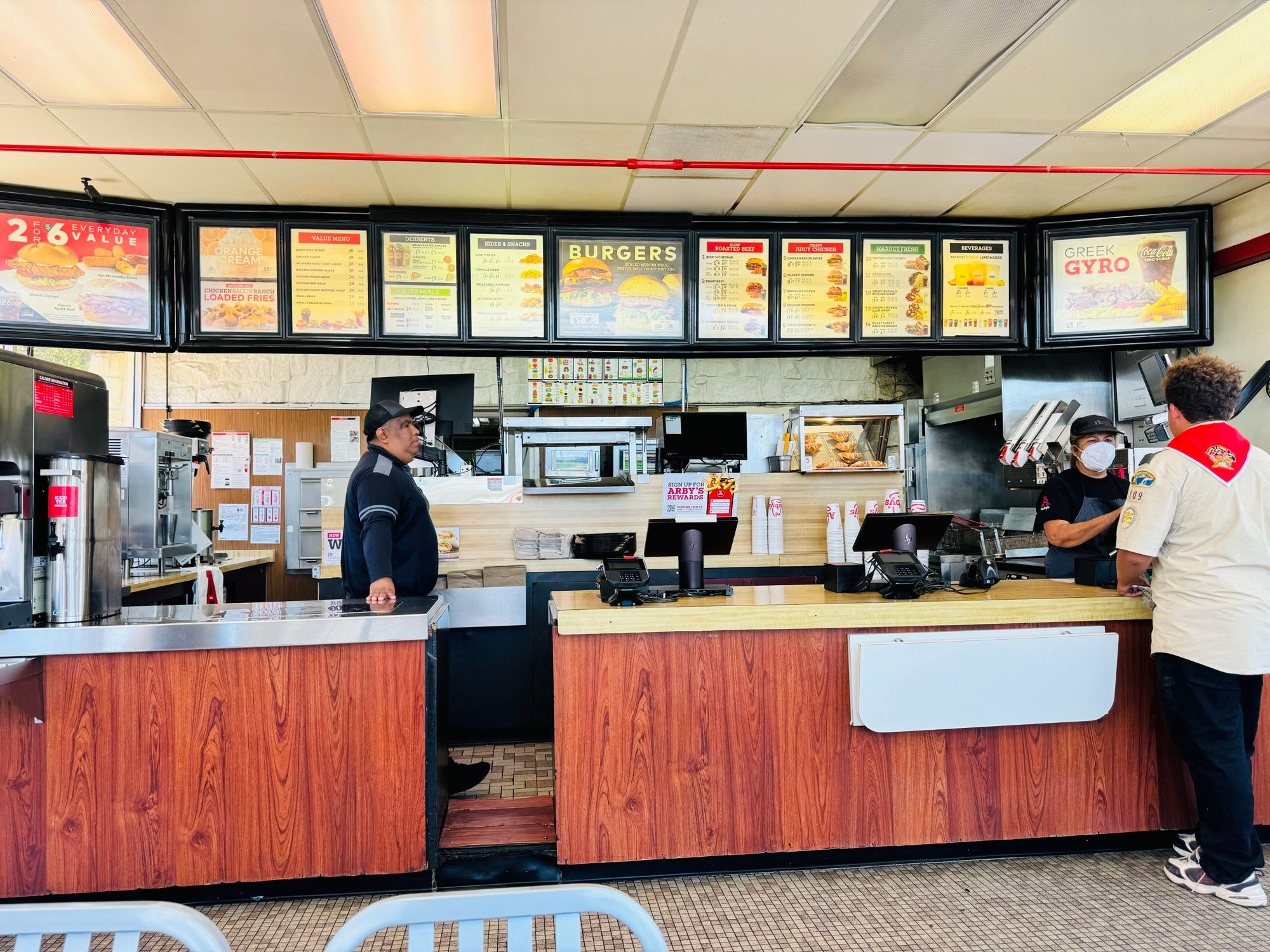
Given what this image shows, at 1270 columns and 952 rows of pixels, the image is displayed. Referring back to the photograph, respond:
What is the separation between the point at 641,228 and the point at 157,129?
2.18 m

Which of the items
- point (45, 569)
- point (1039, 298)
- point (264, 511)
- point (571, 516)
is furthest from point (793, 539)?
point (264, 511)

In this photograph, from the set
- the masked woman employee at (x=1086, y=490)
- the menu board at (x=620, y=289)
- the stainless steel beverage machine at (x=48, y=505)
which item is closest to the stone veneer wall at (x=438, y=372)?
the menu board at (x=620, y=289)

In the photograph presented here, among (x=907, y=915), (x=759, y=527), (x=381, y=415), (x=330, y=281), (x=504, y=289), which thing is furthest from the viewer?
(x=759, y=527)

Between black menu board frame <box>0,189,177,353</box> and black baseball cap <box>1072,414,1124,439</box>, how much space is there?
4445 millimetres

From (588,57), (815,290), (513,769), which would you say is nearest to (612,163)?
(588,57)

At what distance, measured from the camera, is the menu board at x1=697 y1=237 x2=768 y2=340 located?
4160 millimetres

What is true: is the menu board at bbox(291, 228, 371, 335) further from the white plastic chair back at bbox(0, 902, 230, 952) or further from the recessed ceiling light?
the white plastic chair back at bbox(0, 902, 230, 952)

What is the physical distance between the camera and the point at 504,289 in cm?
404

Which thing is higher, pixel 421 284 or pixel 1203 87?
pixel 1203 87

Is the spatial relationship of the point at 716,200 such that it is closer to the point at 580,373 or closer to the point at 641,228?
the point at 641,228

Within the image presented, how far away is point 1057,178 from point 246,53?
11.6 ft

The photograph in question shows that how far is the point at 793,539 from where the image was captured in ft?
16.8

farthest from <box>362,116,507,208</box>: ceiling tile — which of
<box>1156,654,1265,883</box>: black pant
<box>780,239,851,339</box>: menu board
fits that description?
<box>1156,654,1265,883</box>: black pant

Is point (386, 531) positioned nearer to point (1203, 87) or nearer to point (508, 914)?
point (508, 914)
